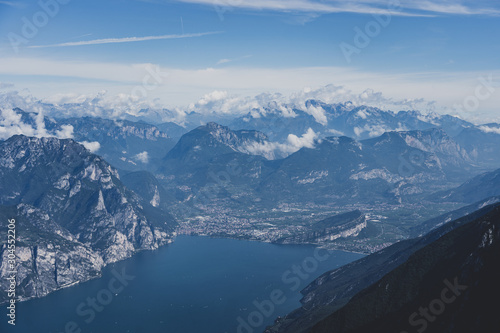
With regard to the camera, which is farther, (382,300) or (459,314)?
(382,300)

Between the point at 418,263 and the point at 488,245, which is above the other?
the point at 488,245

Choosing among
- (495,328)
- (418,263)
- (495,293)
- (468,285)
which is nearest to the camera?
(495,328)

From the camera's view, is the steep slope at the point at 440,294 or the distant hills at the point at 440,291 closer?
the distant hills at the point at 440,291

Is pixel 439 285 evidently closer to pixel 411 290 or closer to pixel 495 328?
pixel 411 290

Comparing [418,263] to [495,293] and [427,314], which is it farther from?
[495,293]

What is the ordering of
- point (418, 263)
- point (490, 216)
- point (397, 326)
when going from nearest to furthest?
point (397, 326)
point (490, 216)
point (418, 263)

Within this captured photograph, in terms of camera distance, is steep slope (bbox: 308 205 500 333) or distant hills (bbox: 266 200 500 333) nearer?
distant hills (bbox: 266 200 500 333)

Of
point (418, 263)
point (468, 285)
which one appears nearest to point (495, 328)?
point (468, 285)

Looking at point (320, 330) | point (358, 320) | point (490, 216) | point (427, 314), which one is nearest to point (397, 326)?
point (427, 314)

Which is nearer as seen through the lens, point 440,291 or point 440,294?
point 440,294
